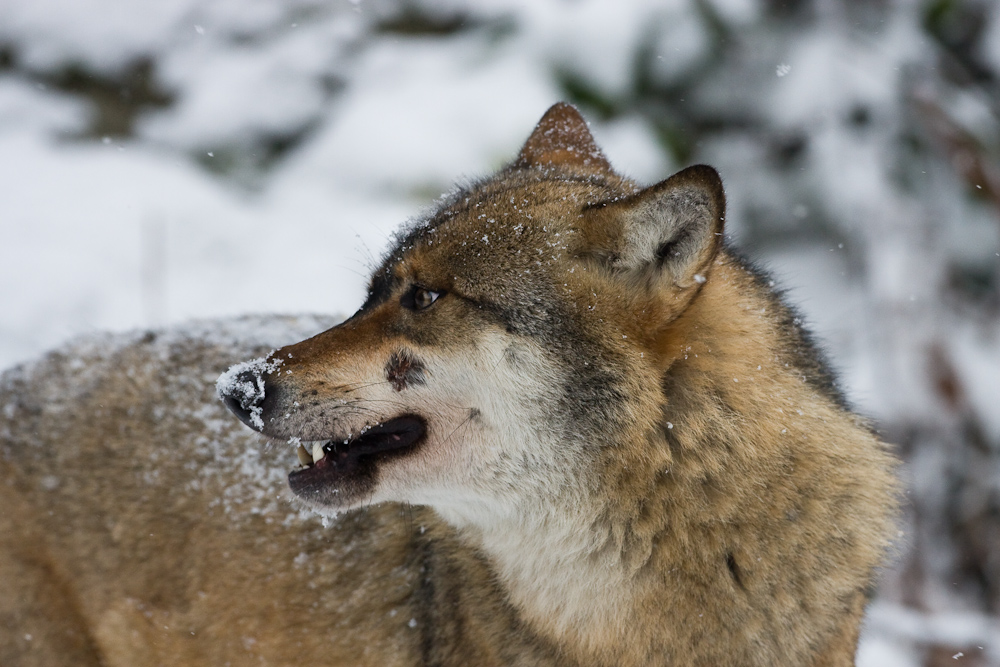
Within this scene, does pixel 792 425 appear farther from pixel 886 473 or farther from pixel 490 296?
pixel 490 296

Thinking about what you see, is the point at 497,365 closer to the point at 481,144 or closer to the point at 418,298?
the point at 418,298

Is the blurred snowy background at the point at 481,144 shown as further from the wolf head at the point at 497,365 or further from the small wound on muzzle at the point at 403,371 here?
the small wound on muzzle at the point at 403,371

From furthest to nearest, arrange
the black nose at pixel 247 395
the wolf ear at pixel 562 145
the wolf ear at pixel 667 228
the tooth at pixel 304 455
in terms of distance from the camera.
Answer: the wolf ear at pixel 562 145 < the tooth at pixel 304 455 < the black nose at pixel 247 395 < the wolf ear at pixel 667 228

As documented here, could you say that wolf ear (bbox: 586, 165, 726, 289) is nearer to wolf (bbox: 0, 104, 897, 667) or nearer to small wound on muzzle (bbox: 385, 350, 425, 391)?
wolf (bbox: 0, 104, 897, 667)

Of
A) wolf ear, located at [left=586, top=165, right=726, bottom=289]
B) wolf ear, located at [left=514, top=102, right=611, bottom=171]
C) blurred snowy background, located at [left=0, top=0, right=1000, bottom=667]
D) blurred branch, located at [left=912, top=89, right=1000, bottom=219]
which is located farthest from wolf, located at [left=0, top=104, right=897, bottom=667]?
blurred branch, located at [left=912, top=89, right=1000, bottom=219]

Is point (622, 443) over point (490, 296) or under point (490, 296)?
under

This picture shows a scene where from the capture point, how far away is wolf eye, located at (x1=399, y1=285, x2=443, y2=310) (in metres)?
2.55

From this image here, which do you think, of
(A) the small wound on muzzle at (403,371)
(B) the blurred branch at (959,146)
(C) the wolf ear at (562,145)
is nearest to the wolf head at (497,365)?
(A) the small wound on muzzle at (403,371)

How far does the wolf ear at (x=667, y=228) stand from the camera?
220cm

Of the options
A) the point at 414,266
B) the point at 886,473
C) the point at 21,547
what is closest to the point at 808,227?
the point at 886,473

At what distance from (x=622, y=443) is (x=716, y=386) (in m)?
0.32

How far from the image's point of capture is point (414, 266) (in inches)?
103

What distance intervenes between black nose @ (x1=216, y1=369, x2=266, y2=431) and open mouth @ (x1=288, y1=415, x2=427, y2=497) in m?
0.22

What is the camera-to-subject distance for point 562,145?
11.1 feet
